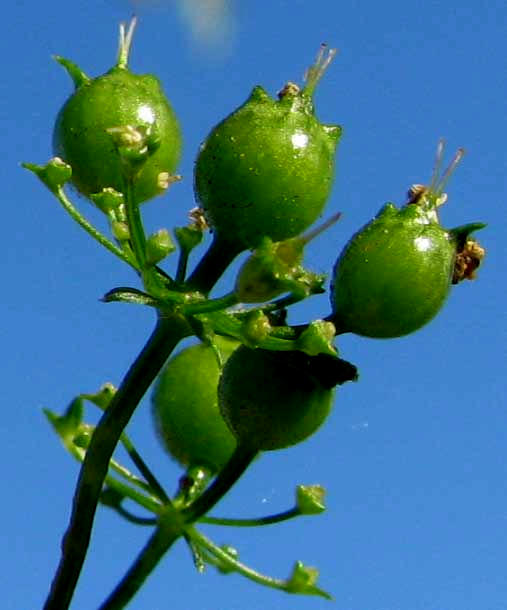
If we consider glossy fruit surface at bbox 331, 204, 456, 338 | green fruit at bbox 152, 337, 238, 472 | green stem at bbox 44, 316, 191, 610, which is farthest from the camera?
green fruit at bbox 152, 337, 238, 472

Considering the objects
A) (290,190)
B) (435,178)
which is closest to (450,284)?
(435,178)

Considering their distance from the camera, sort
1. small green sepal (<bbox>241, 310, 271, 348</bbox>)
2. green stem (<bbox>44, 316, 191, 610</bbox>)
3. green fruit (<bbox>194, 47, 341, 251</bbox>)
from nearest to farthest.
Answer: small green sepal (<bbox>241, 310, 271, 348</bbox>) → green stem (<bbox>44, 316, 191, 610</bbox>) → green fruit (<bbox>194, 47, 341, 251</bbox>)

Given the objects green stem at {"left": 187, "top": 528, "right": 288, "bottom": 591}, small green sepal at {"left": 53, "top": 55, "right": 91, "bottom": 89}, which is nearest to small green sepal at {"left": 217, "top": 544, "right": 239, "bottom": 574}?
green stem at {"left": 187, "top": 528, "right": 288, "bottom": 591}

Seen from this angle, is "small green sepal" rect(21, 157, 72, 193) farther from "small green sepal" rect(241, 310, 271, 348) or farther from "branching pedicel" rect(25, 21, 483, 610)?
"small green sepal" rect(241, 310, 271, 348)

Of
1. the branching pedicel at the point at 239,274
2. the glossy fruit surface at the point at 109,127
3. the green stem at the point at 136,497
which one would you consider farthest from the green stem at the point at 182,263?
the green stem at the point at 136,497

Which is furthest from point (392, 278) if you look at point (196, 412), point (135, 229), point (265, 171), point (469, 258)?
point (196, 412)
